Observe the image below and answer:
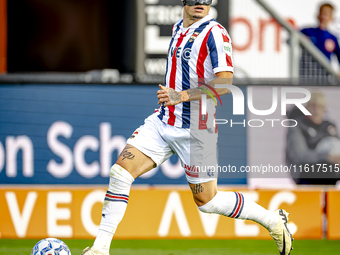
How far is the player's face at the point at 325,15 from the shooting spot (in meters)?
7.23

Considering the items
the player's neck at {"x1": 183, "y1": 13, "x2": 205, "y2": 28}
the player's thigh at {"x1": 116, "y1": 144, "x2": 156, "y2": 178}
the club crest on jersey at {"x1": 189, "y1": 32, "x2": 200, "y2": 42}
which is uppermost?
the player's neck at {"x1": 183, "y1": 13, "x2": 205, "y2": 28}

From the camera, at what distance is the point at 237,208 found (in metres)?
4.46

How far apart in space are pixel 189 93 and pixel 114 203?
0.90 m

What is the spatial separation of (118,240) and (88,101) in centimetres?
147

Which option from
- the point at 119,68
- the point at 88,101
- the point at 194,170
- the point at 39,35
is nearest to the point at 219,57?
the point at 194,170

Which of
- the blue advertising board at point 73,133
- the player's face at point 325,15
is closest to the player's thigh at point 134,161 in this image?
the blue advertising board at point 73,133

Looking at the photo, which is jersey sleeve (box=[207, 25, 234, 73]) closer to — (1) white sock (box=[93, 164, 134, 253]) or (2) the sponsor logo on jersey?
(1) white sock (box=[93, 164, 134, 253])

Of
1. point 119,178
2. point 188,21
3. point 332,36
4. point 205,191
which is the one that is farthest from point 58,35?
point 205,191

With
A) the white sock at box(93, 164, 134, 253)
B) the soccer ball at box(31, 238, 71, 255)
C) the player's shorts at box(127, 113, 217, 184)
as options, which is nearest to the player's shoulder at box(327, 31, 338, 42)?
the player's shorts at box(127, 113, 217, 184)

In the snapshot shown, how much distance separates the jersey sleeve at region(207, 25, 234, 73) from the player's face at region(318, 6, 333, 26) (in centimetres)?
329

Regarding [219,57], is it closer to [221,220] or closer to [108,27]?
[221,220]

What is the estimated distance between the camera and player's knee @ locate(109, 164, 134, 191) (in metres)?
4.28

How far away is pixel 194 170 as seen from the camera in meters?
4.36

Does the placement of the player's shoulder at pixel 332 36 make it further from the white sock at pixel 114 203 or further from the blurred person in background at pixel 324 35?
the white sock at pixel 114 203
